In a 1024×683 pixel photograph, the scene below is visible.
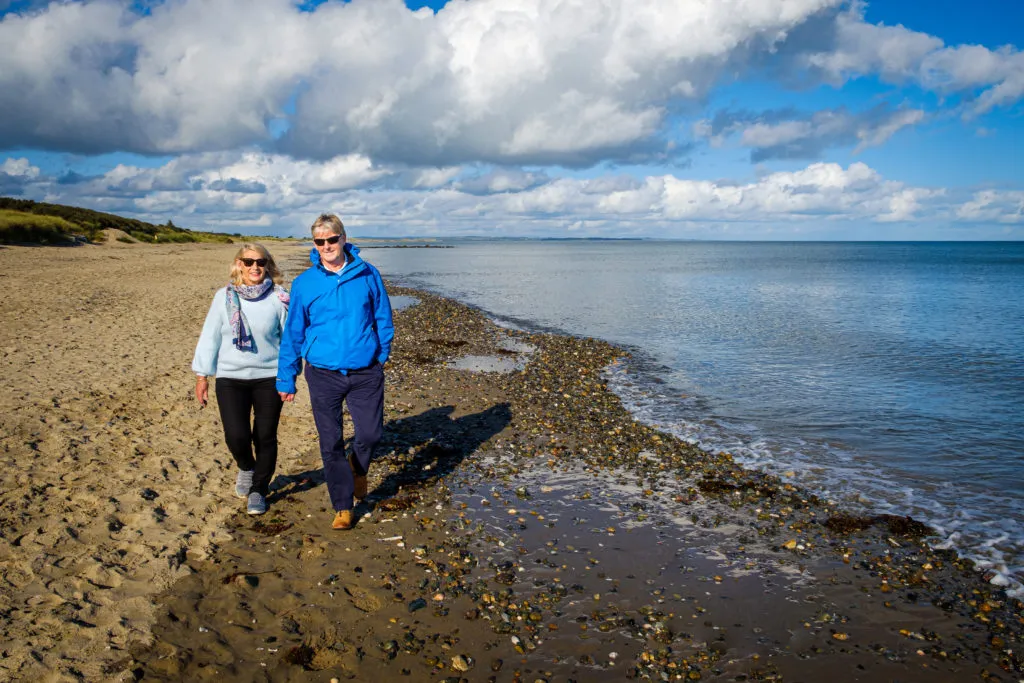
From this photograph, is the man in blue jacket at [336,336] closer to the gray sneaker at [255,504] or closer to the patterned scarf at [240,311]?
the patterned scarf at [240,311]

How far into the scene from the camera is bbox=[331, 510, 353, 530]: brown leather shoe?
23.1 feet

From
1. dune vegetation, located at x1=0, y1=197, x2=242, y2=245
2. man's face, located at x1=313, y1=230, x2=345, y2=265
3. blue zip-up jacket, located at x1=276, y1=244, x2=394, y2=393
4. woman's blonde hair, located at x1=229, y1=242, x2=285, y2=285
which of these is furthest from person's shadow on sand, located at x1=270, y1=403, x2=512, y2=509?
dune vegetation, located at x1=0, y1=197, x2=242, y2=245

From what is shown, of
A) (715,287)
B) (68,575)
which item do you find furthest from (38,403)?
(715,287)

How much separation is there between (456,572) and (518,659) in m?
1.42

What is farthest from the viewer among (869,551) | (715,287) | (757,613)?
(715,287)

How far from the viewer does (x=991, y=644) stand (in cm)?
556

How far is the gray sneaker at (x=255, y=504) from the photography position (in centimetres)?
730

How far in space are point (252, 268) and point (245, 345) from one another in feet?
2.74

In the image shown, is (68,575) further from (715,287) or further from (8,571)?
(715,287)

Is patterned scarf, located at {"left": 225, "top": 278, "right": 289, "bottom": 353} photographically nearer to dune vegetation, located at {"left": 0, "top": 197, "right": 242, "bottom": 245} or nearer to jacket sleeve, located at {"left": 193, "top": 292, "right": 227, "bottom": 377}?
jacket sleeve, located at {"left": 193, "top": 292, "right": 227, "bottom": 377}

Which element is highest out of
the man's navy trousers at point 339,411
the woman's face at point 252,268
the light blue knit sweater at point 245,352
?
the woman's face at point 252,268

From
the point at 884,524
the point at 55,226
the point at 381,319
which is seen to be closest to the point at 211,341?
the point at 381,319

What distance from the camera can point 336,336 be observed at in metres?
6.43

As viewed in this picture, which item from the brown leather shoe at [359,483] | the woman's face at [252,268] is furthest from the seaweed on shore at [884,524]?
the woman's face at [252,268]
